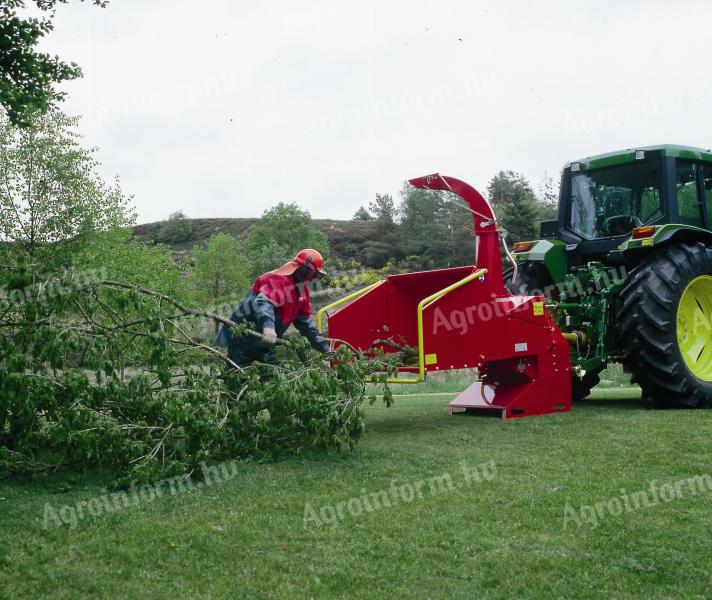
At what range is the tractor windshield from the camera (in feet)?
25.2

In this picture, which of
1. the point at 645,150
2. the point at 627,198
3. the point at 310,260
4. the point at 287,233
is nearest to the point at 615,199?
the point at 627,198

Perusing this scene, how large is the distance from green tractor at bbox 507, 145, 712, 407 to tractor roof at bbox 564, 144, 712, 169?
0.04 feet

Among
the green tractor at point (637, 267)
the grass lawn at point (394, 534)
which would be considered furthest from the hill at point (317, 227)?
the grass lawn at point (394, 534)

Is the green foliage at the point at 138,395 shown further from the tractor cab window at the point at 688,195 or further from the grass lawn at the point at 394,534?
the tractor cab window at the point at 688,195

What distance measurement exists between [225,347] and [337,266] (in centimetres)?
3786

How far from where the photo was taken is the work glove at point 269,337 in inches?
221

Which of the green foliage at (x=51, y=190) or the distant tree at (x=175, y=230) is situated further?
the distant tree at (x=175, y=230)

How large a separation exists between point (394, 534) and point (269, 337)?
8.12 feet

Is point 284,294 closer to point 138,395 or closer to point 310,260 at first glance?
point 310,260

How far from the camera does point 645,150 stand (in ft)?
25.1

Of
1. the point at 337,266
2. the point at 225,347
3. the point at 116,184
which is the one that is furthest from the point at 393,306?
the point at 337,266

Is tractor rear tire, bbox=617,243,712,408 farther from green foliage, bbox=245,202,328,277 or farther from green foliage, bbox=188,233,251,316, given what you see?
green foliage, bbox=245,202,328,277

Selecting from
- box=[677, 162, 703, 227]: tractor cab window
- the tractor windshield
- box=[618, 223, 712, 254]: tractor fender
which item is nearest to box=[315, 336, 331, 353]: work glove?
box=[618, 223, 712, 254]: tractor fender

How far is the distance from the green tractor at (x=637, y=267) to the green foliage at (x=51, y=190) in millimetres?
15457
